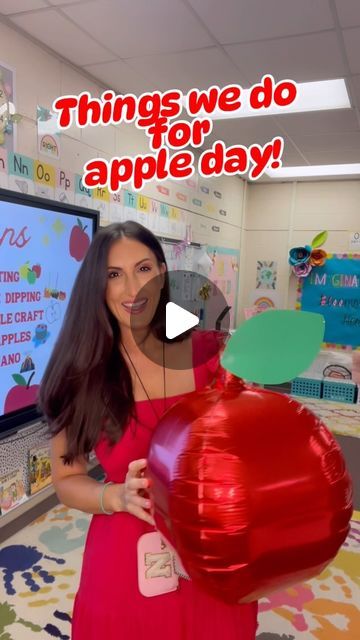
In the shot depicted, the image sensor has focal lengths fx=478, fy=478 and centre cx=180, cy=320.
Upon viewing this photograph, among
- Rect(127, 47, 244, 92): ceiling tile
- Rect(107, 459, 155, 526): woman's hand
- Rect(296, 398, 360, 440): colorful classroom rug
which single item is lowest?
Rect(296, 398, 360, 440): colorful classroom rug

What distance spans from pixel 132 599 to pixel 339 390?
150 inches

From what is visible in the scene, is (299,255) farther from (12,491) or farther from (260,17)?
(12,491)

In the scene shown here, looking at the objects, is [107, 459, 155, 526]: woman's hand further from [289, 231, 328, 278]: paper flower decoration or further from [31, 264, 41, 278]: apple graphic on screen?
[289, 231, 328, 278]: paper flower decoration

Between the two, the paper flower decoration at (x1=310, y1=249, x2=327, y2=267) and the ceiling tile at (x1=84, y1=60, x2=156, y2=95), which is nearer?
the ceiling tile at (x1=84, y1=60, x2=156, y2=95)

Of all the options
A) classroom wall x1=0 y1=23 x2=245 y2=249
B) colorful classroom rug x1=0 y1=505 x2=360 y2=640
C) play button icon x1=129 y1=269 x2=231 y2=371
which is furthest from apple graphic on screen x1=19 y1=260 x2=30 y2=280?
play button icon x1=129 y1=269 x2=231 y2=371

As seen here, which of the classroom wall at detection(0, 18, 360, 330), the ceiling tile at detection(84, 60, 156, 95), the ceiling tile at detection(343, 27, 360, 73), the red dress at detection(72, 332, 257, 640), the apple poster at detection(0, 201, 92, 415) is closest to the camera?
the red dress at detection(72, 332, 257, 640)

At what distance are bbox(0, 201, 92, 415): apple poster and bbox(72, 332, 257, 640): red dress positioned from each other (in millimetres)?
1219

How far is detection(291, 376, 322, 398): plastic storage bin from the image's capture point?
4.37 metres

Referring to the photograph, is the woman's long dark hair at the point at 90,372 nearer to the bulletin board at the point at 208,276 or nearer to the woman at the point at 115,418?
the woman at the point at 115,418

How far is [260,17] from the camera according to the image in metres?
1.95

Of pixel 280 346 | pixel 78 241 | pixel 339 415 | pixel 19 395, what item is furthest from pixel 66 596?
pixel 339 415

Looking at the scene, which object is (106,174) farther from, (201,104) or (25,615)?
(25,615)

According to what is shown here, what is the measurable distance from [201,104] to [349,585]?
2.41 meters

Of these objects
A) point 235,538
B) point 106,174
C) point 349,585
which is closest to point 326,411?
point 349,585
